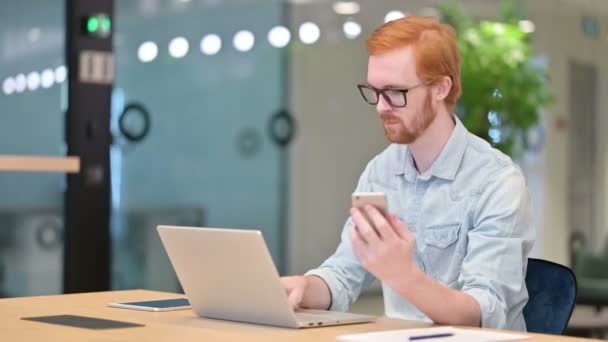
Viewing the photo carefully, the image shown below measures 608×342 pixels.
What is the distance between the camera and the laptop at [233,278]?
1.99m

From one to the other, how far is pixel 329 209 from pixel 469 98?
1260mm

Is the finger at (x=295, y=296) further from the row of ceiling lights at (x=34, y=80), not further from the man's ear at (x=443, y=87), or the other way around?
the row of ceiling lights at (x=34, y=80)

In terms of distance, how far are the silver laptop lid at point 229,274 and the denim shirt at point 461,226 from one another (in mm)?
363

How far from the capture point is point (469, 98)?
24.1 feet

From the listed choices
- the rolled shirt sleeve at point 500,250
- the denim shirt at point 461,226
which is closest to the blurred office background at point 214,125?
the denim shirt at point 461,226

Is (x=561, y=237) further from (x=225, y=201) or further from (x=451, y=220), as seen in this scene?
(x=451, y=220)

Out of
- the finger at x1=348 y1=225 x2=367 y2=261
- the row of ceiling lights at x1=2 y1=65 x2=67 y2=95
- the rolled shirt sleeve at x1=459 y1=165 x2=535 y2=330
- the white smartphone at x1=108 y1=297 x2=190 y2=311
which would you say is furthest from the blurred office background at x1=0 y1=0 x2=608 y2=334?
the finger at x1=348 y1=225 x2=367 y2=261

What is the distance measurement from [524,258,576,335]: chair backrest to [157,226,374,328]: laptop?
0.38 m

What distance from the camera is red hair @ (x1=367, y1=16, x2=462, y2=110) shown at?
7.75ft

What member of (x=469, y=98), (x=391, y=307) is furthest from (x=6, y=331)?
(x=469, y=98)

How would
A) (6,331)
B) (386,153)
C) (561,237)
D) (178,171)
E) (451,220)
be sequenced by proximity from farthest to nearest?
1. (561,237)
2. (178,171)
3. (386,153)
4. (451,220)
5. (6,331)

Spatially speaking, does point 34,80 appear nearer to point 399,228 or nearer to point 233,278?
point 233,278

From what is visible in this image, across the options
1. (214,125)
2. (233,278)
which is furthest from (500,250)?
(214,125)

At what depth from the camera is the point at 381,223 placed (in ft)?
6.31
